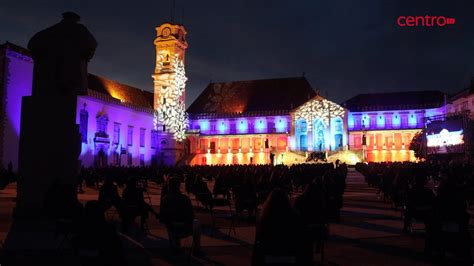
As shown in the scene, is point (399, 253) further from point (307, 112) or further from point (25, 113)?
point (307, 112)

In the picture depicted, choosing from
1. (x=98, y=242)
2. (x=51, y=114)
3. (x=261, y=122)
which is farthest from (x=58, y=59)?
(x=261, y=122)

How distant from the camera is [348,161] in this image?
6069 centimetres

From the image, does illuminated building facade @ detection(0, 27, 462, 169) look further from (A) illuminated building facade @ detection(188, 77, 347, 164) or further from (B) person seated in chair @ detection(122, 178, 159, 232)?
(B) person seated in chair @ detection(122, 178, 159, 232)

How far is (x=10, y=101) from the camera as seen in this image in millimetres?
35938

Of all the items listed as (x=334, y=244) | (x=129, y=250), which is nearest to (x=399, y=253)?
(x=334, y=244)

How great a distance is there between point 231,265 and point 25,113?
313 inches

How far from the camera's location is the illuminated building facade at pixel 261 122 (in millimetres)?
66000

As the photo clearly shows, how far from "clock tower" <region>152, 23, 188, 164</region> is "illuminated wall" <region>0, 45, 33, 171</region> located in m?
21.7

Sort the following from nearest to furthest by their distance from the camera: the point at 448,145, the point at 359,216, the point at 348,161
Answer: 1. the point at 359,216
2. the point at 448,145
3. the point at 348,161

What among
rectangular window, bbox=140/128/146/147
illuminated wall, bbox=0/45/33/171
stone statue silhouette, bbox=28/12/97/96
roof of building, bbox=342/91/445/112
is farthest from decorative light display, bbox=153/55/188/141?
stone statue silhouette, bbox=28/12/97/96

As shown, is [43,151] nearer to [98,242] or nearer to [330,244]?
[330,244]

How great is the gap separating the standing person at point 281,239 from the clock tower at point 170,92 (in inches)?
2072

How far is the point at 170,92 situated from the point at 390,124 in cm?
3412

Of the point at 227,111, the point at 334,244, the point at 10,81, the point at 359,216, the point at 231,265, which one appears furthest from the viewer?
the point at 227,111
